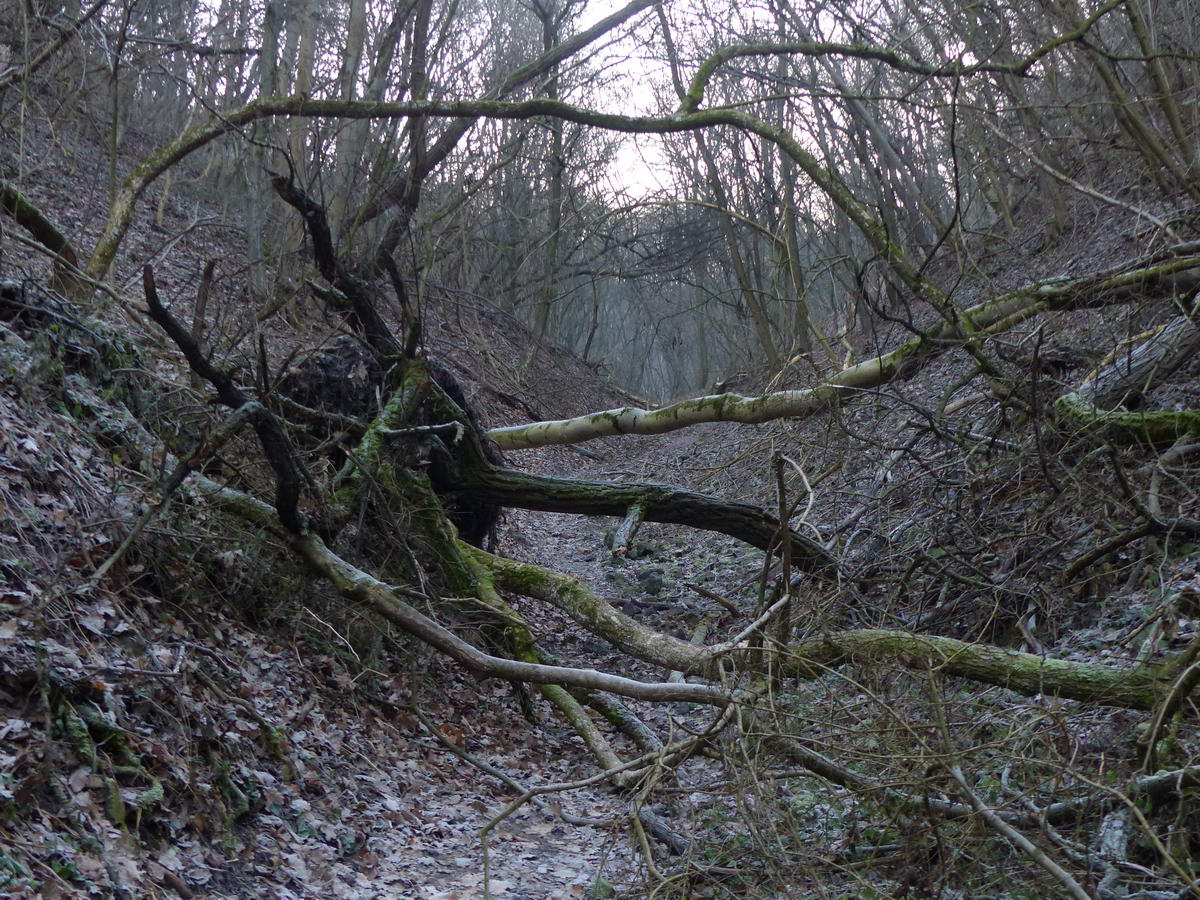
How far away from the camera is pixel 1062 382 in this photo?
706cm

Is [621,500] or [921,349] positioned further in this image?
[621,500]

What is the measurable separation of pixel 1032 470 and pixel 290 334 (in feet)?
27.9

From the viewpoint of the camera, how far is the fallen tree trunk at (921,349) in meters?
6.82

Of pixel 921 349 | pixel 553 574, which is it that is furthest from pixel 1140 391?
pixel 553 574

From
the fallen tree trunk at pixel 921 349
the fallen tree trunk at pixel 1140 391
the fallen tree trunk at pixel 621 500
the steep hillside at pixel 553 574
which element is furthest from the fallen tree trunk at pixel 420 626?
the fallen tree trunk at pixel 1140 391

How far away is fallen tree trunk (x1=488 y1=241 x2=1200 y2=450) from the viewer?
682 cm

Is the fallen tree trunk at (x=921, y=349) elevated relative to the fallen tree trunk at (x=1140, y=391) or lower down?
elevated

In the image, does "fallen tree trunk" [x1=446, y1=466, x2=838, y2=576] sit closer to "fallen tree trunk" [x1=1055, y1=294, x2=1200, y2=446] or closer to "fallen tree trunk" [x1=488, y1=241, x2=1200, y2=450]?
"fallen tree trunk" [x1=488, y1=241, x2=1200, y2=450]

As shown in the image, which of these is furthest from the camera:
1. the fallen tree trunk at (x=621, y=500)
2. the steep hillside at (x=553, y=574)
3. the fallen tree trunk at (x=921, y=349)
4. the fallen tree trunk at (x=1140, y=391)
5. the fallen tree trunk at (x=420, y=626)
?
the fallen tree trunk at (x=621, y=500)

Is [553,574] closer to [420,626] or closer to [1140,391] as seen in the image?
[420,626]

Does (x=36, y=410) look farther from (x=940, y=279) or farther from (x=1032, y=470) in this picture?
(x=940, y=279)

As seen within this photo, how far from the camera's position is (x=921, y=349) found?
7477 mm

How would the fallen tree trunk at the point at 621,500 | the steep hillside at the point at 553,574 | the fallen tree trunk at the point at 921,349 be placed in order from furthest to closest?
the fallen tree trunk at the point at 621,500 < the fallen tree trunk at the point at 921,349 < the steep hillside at the point at 553,574

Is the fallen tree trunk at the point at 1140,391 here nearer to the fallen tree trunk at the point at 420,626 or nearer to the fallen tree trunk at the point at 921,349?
the fallen tree trunk at the point at 921,349
